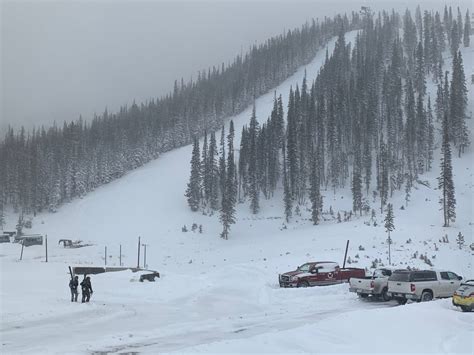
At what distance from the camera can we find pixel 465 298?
21.2 metres

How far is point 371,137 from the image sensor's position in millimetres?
106938

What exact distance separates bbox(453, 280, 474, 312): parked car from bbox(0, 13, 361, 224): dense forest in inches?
3620

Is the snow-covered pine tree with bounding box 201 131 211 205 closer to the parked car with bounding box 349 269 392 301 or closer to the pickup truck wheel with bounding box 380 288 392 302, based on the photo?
the parked car with bounding box 349 269 392 301

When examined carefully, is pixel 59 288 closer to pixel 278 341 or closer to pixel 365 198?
pixel 278 341

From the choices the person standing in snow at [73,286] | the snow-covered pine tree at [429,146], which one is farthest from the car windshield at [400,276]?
the snow-covered pine tree at [429,146]

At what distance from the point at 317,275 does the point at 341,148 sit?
245 feet

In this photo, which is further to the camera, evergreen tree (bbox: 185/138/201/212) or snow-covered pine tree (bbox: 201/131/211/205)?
snow-covered pine tree (bbox: 201/131/211/205)

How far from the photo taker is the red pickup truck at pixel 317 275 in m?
32.2

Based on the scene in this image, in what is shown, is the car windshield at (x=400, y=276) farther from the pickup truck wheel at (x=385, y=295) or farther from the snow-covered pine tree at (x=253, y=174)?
the snow-covered pine tree at (x=253, y=174)

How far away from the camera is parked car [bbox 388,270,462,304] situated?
975 inches

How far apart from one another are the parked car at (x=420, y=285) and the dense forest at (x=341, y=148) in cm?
4627

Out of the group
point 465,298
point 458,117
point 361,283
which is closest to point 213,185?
point 458,117

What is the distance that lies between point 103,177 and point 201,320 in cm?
9694

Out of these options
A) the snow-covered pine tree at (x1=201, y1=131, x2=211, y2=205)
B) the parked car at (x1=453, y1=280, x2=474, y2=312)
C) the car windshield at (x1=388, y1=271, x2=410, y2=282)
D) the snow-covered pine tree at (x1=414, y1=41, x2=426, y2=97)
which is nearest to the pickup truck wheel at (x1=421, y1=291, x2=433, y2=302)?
the car windshield at (x1=388, y1=271, x2=410, y2=282)
